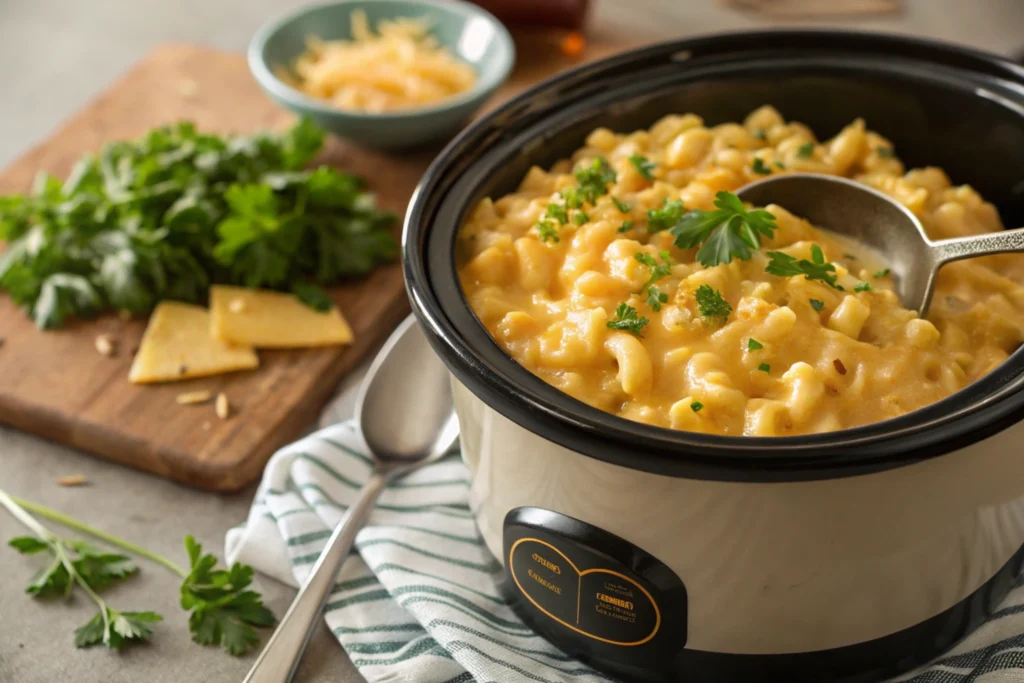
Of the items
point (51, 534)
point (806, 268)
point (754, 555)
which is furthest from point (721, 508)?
point (51, 534)

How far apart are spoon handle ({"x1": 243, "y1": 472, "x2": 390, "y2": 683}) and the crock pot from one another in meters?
0.28

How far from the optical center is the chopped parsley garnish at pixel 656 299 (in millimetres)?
1817

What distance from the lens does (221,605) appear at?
6.89 feet

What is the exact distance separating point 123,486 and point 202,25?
99.4 inches

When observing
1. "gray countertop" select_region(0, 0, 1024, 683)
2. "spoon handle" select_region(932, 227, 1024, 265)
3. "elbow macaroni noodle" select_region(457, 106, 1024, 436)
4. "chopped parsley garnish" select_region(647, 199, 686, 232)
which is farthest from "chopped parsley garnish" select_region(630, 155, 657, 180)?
"gray countertop" select_region(0, 0, 1024, 683)

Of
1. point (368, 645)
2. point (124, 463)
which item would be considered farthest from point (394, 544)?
point (124, 463)

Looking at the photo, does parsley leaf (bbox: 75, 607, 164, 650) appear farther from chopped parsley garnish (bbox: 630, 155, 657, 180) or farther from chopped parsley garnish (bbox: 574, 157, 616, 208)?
chopped parsley garnish (bbox: 630, 155, 657, 180)

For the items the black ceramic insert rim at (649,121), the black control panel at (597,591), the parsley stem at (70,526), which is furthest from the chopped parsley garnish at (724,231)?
the parsley stem at (70,526)

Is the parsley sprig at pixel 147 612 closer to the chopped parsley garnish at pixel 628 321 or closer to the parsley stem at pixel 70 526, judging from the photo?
the parsley stem at pixel 70 526

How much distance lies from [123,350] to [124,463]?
1.16 ft

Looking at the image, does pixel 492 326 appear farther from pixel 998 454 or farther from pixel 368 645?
pixel 998 454

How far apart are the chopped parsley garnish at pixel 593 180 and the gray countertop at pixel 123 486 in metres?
0.99

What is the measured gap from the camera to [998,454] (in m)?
1.60

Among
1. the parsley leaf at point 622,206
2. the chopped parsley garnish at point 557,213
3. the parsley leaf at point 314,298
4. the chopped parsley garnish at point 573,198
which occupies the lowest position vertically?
the parsley leaf at point 314,298
